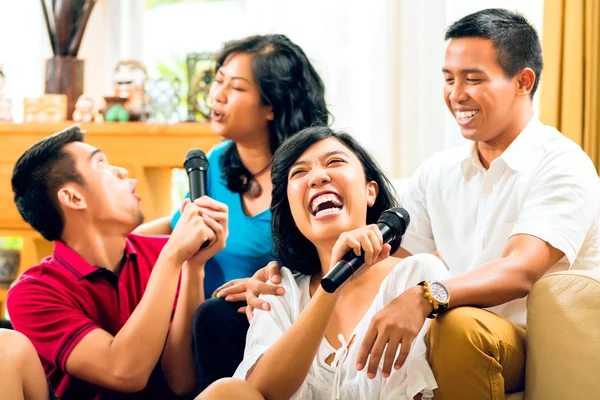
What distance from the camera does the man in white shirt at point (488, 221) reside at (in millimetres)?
1429

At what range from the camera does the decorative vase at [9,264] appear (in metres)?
3.20

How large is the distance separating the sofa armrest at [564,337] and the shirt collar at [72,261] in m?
1.00

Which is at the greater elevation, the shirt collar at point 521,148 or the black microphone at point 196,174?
the shirt collar at point 521,148

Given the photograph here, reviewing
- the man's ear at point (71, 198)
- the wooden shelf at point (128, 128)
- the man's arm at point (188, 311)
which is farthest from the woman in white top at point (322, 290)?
the wooden shelf at point (128, 128)

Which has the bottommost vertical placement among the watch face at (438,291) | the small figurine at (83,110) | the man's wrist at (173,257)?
the man's wrist at (173,257)

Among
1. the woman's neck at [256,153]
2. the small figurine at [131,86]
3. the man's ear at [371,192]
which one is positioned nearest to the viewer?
the man's ear at [371,192]

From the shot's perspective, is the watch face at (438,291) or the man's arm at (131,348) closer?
the watch face at (438,291)

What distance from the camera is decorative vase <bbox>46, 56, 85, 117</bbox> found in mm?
3184

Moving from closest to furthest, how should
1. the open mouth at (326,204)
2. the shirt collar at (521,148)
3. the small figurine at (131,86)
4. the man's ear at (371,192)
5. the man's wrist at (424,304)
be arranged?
the man's wrist at (424,304)
the open mouth at (326,204)
the man's ear at (371,192)
the shirt collar at (521,148)
the small figurine at (131,86)

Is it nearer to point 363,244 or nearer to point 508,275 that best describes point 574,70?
point 508,275

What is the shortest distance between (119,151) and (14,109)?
81 centimetres

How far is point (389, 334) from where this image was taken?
1.43 metres

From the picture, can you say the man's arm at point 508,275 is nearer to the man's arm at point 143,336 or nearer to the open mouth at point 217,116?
the man's arm at point 143,336

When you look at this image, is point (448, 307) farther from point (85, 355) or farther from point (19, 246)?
point (19, 246)
